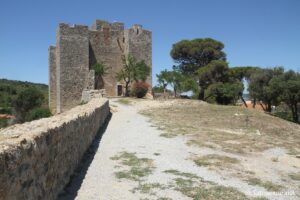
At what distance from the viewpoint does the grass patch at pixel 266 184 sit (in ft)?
23.7

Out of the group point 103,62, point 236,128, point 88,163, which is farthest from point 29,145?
point 103,62

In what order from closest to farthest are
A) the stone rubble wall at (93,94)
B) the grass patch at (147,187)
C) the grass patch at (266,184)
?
the grass patch at (147,187)
the grass patch at (266,184)
the stone rubble wall at (93,94)

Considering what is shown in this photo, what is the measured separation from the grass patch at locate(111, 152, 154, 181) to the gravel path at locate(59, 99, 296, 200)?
0.51ft

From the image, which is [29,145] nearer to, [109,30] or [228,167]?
[228,167]

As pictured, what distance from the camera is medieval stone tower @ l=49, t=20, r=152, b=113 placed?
33.9m

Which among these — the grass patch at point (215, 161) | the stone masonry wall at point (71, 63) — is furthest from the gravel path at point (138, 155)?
the stone masonry wall at point (71, 63)

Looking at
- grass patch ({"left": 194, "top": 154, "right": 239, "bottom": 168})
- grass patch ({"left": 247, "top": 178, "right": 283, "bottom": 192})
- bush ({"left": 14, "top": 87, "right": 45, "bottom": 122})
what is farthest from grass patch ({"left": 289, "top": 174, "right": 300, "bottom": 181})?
bush ({"left": 14, "top": 87, "right": 45, "bottom": 122})

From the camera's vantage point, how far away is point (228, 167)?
896 cm

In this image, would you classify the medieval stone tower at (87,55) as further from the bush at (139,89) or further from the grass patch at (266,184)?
the grass patch at (266,184)

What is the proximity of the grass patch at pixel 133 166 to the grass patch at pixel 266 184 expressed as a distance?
2178mm

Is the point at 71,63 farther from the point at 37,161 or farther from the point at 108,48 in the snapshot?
the point at 37,161

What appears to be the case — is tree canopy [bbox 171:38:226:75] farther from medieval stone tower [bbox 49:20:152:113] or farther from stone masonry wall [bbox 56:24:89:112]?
stone masonry wall [bbox 56:24:89:112]

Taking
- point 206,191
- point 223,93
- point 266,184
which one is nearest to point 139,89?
point 223,93

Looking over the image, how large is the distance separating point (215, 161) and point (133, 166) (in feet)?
7.39
